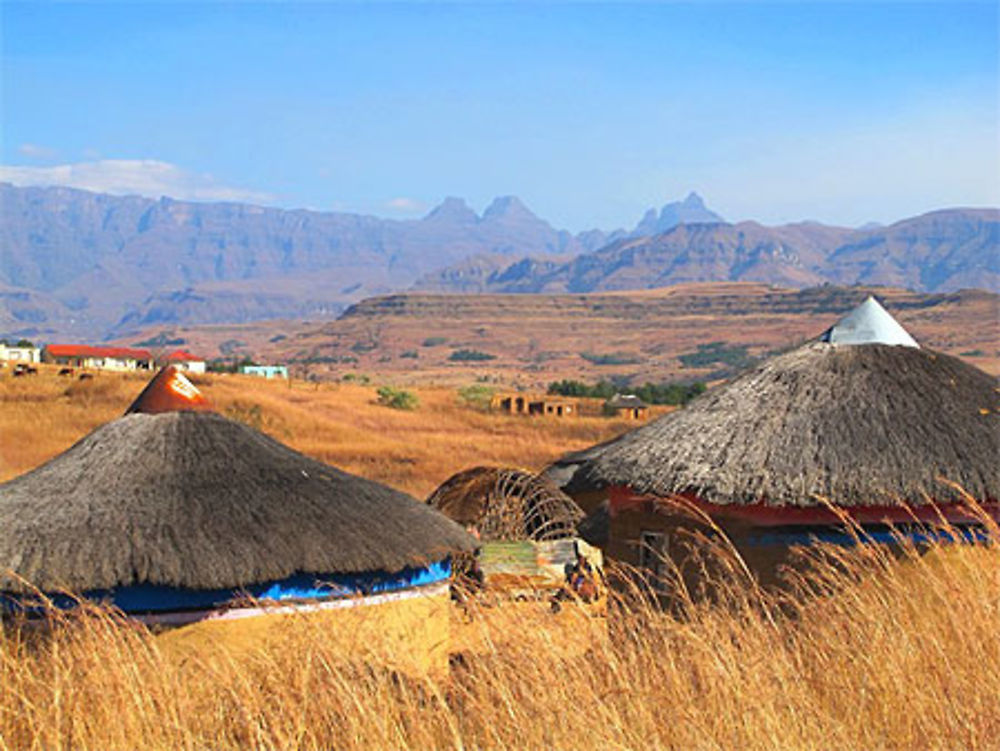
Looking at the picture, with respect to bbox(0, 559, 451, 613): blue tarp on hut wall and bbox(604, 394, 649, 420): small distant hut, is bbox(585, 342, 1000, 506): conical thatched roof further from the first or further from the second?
bbox(604, 394, 649, 420): small distant hut

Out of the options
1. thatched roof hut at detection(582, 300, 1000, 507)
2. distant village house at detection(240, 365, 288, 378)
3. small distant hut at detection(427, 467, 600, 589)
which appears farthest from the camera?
distant village house at detection(240, 365, 288, 378)

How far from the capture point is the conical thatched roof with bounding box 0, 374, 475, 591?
385 inches

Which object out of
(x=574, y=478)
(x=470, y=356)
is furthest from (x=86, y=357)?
(x=470, y=356)

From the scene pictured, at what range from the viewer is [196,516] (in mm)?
10398

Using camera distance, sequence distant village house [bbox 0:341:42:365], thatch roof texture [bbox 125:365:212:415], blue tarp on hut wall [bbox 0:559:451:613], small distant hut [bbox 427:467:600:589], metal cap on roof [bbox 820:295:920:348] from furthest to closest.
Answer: distant village house [bbox 0:341:42:365]
small distant hut [bbox 427:467:600:589]
metal cap on roof [bbox 820:295:920:348]
thatch roof texture [bbox 125:365:212:415]
blue tarp on hut wall [bbox 0:559:451:613]

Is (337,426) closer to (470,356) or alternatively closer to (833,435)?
(833,435)

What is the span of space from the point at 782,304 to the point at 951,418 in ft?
581

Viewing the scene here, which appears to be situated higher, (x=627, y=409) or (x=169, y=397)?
(x=169, y=397)

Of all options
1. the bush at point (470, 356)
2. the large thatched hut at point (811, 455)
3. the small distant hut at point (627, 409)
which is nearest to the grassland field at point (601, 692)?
the large thatched hut at point (811, 455)

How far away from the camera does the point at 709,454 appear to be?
11.9 meters

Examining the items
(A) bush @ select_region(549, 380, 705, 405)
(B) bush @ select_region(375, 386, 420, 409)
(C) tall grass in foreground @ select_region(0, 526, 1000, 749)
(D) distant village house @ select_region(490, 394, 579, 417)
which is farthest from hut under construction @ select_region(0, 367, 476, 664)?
(A) bush @ select_region(549, 380, 705, 405)

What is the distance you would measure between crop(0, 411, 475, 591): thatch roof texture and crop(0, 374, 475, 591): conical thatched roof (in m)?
0.01

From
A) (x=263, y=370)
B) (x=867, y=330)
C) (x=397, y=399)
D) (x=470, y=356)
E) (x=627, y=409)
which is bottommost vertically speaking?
(x=470, y=356)

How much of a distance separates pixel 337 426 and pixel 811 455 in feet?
118
